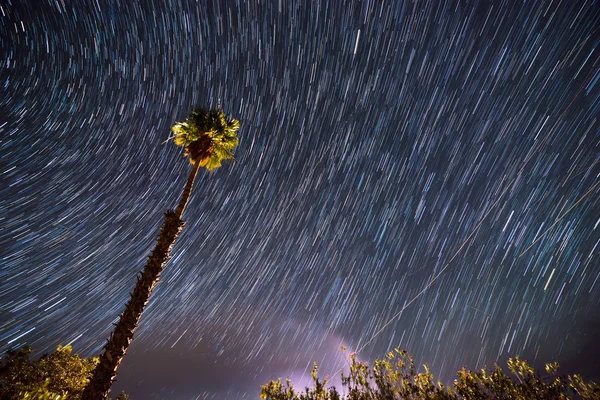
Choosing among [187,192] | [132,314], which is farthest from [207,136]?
[132,314]

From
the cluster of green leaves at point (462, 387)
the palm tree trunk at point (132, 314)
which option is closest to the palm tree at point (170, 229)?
the palm tree trunk at point (132, 314)

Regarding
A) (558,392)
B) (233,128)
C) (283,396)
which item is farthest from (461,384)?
(233,128)

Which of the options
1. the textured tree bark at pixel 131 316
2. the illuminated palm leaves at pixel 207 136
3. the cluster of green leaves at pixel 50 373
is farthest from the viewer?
the cluster of green leaves at pixel 50 373

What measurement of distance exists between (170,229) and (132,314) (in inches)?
116

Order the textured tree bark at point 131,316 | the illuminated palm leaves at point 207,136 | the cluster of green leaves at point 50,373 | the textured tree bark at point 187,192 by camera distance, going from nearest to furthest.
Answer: the textured tree bark at point 131,316 < the textured tree bark at point 187,192 < the illuminated palm leaves at point 207,136 < the cluster of green leaves at point 50,373

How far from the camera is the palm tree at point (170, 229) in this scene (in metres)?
7.62

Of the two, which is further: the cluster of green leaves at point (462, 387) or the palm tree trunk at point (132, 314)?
the cluster of green leaves at point (462, 387)

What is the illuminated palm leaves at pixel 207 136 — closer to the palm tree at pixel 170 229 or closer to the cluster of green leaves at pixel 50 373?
A: the palm tree at pixel 170 229

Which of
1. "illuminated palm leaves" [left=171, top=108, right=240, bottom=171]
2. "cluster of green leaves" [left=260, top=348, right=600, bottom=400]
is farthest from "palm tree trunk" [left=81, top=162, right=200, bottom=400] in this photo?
"cluster of green leaves" [left=260, top=348, right=600, bottom=400]

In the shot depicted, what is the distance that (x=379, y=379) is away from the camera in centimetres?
2122

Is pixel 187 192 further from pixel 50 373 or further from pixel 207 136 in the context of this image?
pixel 50 373

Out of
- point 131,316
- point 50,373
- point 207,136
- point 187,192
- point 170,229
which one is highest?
point 207,136

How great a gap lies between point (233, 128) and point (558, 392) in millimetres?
26617

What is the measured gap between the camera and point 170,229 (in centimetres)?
950
